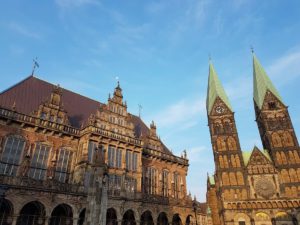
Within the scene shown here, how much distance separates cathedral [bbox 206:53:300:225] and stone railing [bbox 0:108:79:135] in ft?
99.4

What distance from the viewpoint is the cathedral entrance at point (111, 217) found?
2294 cm

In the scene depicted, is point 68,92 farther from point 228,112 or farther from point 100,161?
point 228,112

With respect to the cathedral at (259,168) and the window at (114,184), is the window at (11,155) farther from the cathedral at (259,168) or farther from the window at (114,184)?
the cathedral at (259,168)

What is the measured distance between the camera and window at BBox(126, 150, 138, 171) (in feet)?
83.7

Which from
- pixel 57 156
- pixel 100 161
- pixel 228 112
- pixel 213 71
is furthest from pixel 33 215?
A: pixel 213 71

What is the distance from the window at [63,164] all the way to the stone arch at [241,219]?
100ft

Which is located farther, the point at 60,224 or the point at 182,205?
the point at 182,205

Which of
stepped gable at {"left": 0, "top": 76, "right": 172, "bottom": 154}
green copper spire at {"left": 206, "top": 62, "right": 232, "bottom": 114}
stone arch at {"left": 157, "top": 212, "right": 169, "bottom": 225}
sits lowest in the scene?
stone arch at {"left": 157, "top": 212, "right": 169, "bottom": 225}

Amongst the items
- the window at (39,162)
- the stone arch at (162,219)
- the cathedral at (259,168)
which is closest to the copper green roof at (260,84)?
the cathedral at (259,168)

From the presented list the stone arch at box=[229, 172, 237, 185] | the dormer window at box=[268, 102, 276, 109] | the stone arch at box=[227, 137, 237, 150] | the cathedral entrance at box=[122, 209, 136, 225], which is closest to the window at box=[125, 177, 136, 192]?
the cathedral entrance at box=[122, 209, 136, 225]

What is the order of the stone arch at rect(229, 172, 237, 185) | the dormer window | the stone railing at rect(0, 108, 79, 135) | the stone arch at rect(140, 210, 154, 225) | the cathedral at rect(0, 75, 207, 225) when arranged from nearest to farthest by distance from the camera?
the cathedral at rect(0, 75, 207, 225) → the stone railing at rect(0, 108, 79, 135) → the stone arch at rect(140, 210, 154, 225) → the stone arch at rect(229, 172, 237, 185) → the dormer window

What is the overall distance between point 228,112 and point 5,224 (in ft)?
142

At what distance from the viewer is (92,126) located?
2342 centimetres

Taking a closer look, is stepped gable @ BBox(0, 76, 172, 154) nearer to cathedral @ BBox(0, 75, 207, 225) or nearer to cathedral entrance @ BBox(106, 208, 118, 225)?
cathedral @ BBox(0, 75, 207, 225)
